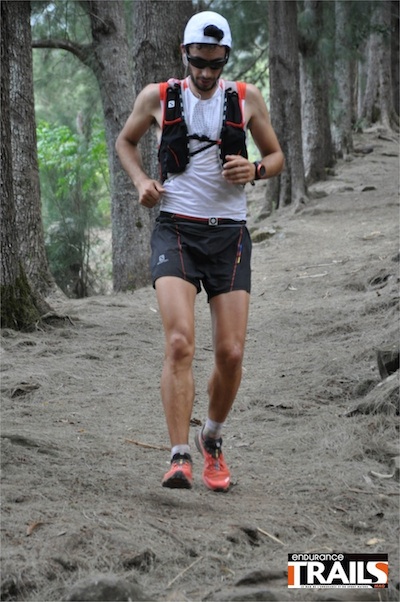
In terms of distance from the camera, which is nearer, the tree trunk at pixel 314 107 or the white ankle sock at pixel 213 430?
the white ankle sock at pixel 213 430

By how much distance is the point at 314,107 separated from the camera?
21.1m

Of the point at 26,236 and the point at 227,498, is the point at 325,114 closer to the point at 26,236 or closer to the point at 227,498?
the point at 26,236

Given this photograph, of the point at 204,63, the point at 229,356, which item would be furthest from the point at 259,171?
the point at 229,356

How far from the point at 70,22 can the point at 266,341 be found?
28.3 feet

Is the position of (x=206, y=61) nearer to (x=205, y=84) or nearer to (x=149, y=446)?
(x=205, y=84)

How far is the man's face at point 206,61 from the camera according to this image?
456 cm

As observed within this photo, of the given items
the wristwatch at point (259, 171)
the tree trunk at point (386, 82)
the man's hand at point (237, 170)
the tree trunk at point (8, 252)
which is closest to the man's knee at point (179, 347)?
the man's hand at point (237, 170)

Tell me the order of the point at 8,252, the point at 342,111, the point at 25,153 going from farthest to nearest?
the point at 342,111
the point at 25,153
the point at 8,252

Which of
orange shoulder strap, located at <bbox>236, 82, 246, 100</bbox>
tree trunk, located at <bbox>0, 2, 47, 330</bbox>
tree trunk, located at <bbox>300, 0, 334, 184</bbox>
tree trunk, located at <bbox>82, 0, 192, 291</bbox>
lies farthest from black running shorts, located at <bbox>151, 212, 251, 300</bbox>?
tree trunk, located at <bbox>300, 0, 334, 184</bbox>

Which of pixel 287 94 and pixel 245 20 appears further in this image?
pixel 245 20

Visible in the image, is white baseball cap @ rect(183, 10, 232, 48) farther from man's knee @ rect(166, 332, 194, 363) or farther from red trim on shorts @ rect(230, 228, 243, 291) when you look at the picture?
man's knee @ rect(166, 332, 194, 363)

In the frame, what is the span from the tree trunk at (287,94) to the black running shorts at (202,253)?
13.4m

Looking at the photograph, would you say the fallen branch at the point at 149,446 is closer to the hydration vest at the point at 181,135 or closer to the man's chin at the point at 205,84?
the hydration vest at the point at 181,135

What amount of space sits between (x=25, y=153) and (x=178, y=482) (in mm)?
7230
